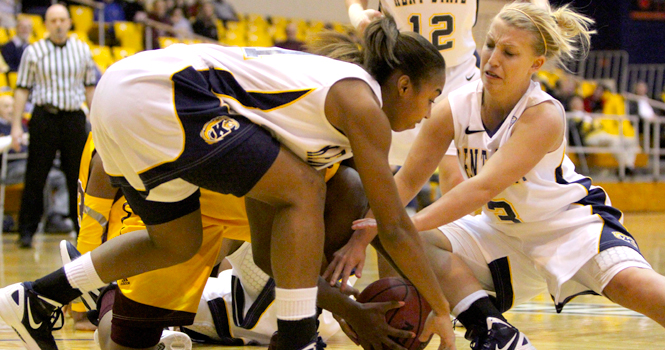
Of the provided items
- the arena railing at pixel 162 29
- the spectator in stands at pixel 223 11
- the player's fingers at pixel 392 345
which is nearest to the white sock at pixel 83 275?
the player's fingers at pixel 392 345

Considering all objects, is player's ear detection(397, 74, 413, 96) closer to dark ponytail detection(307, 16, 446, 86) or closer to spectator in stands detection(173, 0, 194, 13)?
dark ponytail detection(307, 16, 446, 86)

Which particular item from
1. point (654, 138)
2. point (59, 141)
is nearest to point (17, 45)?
point (59, 141)

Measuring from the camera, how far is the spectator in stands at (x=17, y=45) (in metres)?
9.23

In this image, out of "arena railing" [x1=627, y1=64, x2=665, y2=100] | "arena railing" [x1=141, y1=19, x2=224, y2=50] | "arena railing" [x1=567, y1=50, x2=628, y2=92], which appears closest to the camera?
"arena railing" [x1=141, y1=19, x2=224, y2=50]

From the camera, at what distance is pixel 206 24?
475 inches

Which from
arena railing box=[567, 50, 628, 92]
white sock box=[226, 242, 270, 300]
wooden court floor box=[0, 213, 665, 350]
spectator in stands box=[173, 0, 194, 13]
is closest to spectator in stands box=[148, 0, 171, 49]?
spectator in stands box=[173, 0, 194, 13]

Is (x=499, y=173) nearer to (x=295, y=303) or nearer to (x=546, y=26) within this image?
(x=546, y=26)

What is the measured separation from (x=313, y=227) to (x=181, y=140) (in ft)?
1.48

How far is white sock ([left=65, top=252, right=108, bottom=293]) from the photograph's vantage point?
8.07 feet

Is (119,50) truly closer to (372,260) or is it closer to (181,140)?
(372,260)

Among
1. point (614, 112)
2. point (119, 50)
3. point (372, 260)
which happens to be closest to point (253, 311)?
point (372, 260)

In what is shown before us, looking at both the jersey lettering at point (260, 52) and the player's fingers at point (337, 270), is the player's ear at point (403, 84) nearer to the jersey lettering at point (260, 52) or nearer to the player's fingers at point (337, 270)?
the jersey lettering at point (260, 52)

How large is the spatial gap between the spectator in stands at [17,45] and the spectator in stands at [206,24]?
10.3ft

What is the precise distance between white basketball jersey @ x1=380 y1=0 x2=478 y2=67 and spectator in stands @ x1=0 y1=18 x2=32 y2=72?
7044 millimetres
